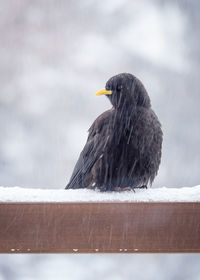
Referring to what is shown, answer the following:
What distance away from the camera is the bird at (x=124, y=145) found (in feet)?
8.44

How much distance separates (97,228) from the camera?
5.07 ft

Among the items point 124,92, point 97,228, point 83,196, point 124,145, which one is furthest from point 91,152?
point 97,228

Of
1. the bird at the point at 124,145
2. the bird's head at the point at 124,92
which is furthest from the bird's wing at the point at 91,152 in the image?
the bird's head at the point at 124,92

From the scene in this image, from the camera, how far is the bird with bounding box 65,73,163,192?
8.44 ft

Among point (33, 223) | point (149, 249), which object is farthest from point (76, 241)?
point (149, 249)

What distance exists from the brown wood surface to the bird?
3.22 ft

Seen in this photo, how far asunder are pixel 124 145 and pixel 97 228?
1.09 m

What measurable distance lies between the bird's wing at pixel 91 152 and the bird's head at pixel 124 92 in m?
0.16

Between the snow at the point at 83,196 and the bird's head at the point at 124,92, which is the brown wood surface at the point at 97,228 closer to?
the snow at the point at 83,196

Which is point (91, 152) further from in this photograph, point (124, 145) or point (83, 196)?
point (83, 196)

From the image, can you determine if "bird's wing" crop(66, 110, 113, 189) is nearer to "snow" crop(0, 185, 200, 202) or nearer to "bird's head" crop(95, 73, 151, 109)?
"bird's head" crop(95, 73, 151, 109)

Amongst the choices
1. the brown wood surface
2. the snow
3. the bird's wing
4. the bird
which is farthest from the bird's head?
the brown wood surface

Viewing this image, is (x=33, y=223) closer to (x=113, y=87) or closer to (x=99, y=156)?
(x=99, y=156)

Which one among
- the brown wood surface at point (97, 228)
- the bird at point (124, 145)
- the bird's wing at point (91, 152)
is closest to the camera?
the brown wood surface at point (97, 228)
